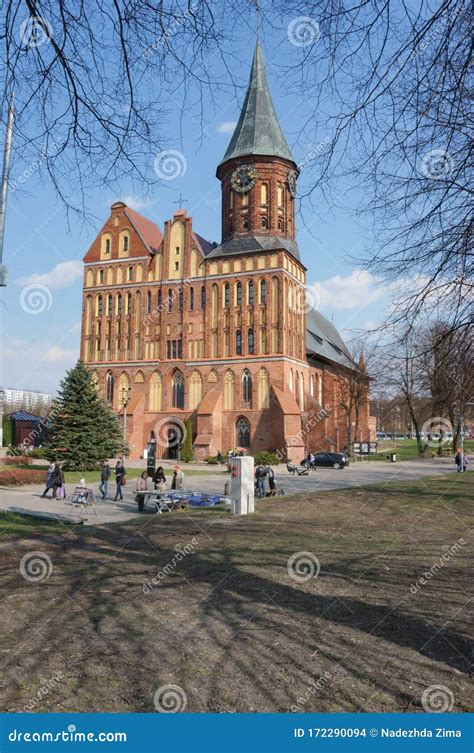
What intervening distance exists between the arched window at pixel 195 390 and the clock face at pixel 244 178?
15.0 meters

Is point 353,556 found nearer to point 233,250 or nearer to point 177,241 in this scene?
point 233,250

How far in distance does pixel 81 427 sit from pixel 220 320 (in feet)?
48.7

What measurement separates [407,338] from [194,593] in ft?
13.3

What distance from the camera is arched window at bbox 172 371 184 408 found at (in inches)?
1635

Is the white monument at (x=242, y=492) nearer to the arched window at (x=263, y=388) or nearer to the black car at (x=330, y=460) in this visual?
the black car at (x=330, y=460)

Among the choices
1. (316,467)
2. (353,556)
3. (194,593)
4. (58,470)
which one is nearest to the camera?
(194,593)

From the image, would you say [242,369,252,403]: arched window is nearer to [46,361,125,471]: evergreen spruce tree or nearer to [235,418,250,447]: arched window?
[235,418,250,447]: arched window

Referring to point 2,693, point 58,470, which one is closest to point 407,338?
point 2,693

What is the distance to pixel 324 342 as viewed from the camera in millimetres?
60562

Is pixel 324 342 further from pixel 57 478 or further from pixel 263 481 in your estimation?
pixel 57 478

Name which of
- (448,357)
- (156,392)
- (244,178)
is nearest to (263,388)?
(156,392)

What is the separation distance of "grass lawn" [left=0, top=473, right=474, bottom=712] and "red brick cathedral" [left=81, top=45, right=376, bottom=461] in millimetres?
27789

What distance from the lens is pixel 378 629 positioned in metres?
5.31

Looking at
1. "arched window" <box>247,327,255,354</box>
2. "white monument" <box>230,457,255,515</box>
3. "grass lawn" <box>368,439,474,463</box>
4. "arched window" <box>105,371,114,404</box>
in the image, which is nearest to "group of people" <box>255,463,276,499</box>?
"white monument" <box>230,457,255,515</box>
